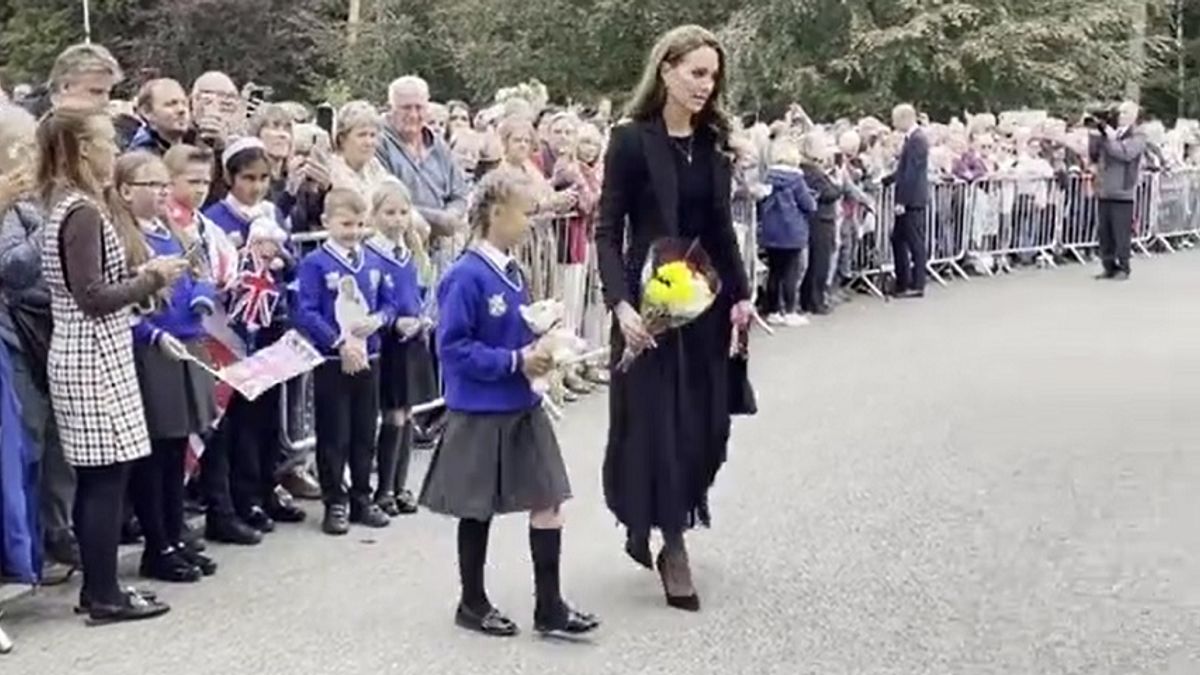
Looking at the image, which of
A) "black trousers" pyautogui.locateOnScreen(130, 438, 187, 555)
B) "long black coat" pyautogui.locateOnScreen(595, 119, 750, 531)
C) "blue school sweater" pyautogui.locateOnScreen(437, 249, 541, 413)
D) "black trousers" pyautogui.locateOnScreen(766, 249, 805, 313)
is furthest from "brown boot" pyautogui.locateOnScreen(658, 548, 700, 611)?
"black trousers" pyautogui.locateOnScreen(766, 249, 805, 313)

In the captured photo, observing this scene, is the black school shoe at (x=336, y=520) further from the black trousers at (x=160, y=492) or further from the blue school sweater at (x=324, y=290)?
the black trousers at (x=160, y=492)

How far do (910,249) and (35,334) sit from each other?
13304 mm

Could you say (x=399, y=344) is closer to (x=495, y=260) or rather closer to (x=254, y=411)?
(x=254, y=411)

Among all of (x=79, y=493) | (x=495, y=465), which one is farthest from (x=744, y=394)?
(x=79, y=493)

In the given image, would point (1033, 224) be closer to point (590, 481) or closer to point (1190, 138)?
point (1190, 138)

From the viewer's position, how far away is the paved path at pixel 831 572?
6.52m

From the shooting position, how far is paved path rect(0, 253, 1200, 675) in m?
6.52

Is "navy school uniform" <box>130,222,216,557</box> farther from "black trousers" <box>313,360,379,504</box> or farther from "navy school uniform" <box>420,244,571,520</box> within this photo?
"navy school uniform" <box>420,244,571,520</box>

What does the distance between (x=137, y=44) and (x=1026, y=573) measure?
111ft

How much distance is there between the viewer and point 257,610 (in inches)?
277

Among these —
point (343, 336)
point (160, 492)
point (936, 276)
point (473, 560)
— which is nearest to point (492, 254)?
point (473, 560)

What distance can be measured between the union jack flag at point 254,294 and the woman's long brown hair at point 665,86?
6.30ft

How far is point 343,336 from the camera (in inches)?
320

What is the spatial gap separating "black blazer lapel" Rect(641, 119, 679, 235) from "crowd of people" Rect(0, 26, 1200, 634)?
0.27ft
